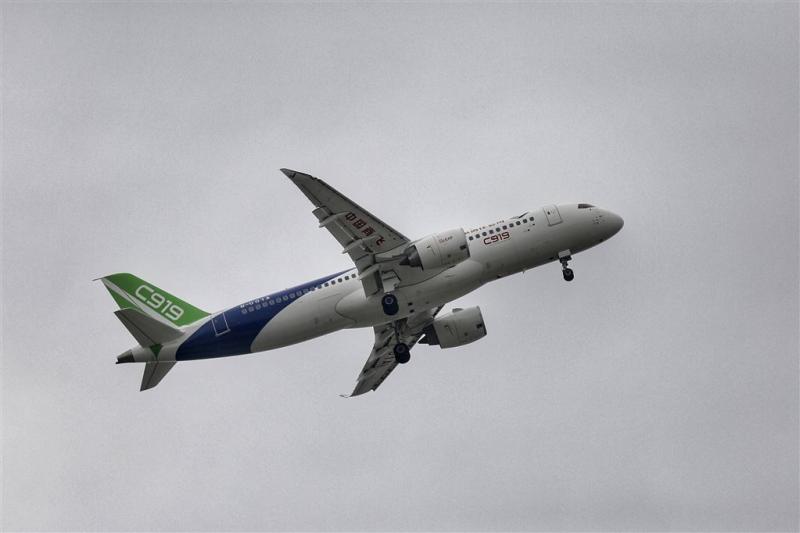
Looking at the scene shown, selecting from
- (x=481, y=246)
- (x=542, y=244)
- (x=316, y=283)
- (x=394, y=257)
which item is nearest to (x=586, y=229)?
→ (x=542, y=244)

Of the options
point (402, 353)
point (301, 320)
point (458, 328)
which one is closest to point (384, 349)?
point (402, 353)

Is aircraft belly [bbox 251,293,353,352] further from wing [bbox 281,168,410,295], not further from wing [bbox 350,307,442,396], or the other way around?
wing [bbox 350,307,442,396]

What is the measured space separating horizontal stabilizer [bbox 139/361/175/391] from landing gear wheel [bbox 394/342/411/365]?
44.9ft

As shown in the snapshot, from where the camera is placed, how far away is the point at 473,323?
2466 inches

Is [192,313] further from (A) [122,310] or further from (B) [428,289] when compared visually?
(B) [428,289]

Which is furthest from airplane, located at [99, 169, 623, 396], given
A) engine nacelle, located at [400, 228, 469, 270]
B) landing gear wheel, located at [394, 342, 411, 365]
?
landing gear wheel, located at [394, 342, 411, 365]

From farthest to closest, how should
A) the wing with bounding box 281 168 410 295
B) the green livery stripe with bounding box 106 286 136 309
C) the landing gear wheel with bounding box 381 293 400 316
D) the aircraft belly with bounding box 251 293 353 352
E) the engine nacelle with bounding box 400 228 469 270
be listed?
the green livery stripe with bounding box 106 286 136 309, the aircraft belly with bounding box 251 293 353 352, the landing gear wheel with bounding box 381 293 400 316, the engine nacelle with bounding box 400 228 469 270, the wing with bounding box 281 168 410 295

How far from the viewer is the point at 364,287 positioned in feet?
183

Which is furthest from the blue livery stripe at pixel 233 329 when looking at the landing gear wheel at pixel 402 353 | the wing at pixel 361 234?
the landing gear wheel at pixel 402 353

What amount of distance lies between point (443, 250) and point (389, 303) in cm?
455

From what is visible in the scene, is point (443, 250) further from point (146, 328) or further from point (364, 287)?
point (146, 328)

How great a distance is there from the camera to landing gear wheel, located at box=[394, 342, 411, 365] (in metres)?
61.8

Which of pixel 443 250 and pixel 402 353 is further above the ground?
pixel 443 250

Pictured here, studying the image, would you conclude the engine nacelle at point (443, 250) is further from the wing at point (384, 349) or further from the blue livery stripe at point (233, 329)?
the wing at point (384, 349)
